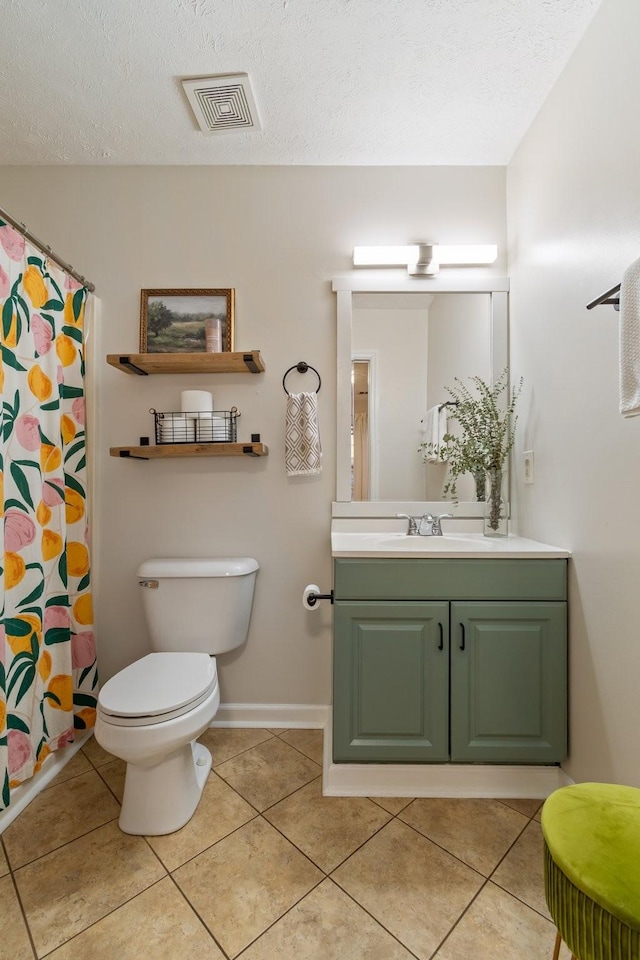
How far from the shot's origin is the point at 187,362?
1771 millimetres

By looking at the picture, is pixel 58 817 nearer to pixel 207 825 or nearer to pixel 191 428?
pixel 207 825

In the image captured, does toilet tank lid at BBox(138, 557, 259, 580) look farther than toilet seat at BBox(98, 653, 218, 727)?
Yes

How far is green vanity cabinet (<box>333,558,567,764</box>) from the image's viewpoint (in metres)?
1.45

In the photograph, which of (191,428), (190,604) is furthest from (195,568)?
(191,428)

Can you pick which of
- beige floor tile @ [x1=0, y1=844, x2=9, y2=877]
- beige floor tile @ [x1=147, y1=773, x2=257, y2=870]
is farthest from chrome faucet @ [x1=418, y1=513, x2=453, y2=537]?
beige floor tile @ [x1=0, y1=844, x2=9, y2=877]

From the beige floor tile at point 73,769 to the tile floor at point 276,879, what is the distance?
3 centimetres

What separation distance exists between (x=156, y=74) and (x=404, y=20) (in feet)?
2.72

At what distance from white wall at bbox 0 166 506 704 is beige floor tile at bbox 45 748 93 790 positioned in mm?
332

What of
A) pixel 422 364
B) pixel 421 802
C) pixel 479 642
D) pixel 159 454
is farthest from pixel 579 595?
pixel 159 454

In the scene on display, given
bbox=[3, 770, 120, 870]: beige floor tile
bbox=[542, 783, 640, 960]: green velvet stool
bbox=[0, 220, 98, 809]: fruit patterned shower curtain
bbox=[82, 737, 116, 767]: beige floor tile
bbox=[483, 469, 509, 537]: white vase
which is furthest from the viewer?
bbox=[483, 469, 509, 537]: white vase

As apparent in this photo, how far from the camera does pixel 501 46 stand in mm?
1415

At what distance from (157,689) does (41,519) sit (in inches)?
27.9

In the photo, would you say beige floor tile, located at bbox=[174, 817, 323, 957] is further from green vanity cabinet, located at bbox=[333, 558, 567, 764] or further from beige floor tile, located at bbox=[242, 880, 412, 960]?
green vanity cabinet, located at bbox=[333, 558, 567, 764]

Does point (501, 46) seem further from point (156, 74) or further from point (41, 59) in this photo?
point (41, 59)
